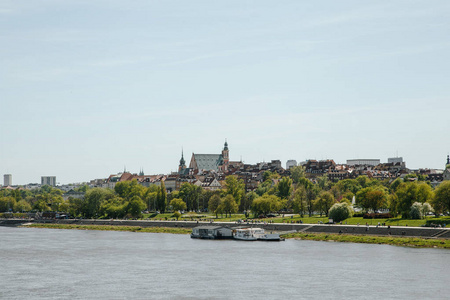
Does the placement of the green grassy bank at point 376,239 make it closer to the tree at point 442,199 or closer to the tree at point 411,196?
the tree at point 442,199

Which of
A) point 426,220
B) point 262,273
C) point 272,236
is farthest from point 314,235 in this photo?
point 262,273

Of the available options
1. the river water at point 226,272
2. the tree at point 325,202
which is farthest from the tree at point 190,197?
the river water at point 226,272

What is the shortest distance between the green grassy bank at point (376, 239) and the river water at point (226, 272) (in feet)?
9.18

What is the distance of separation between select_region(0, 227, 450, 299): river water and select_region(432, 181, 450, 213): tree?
19.9 m

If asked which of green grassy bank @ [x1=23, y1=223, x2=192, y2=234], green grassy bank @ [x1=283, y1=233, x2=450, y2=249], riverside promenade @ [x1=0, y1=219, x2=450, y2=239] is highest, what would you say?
riverside promenade @ [x1=0, y1=219, x2=450, y2=239]

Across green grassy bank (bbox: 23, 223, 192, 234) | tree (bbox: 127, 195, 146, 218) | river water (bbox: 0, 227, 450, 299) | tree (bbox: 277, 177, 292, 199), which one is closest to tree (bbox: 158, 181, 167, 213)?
tree (bbox: 127, 195, 146, 218)

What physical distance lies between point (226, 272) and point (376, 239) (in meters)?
32.9

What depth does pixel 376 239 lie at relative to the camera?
89188 millimetres

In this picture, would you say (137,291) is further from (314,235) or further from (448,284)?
(314,235)

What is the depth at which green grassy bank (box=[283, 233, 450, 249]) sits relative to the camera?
266ft

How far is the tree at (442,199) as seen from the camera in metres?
98.8

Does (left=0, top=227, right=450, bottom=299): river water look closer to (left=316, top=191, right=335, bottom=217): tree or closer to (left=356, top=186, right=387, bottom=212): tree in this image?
(left=356, top=186, right=387, bottom=212): tree

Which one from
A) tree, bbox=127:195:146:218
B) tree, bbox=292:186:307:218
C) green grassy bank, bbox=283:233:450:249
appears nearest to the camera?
green grassy bank, bbox=283:233:450:249

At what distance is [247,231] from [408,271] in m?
44.8
